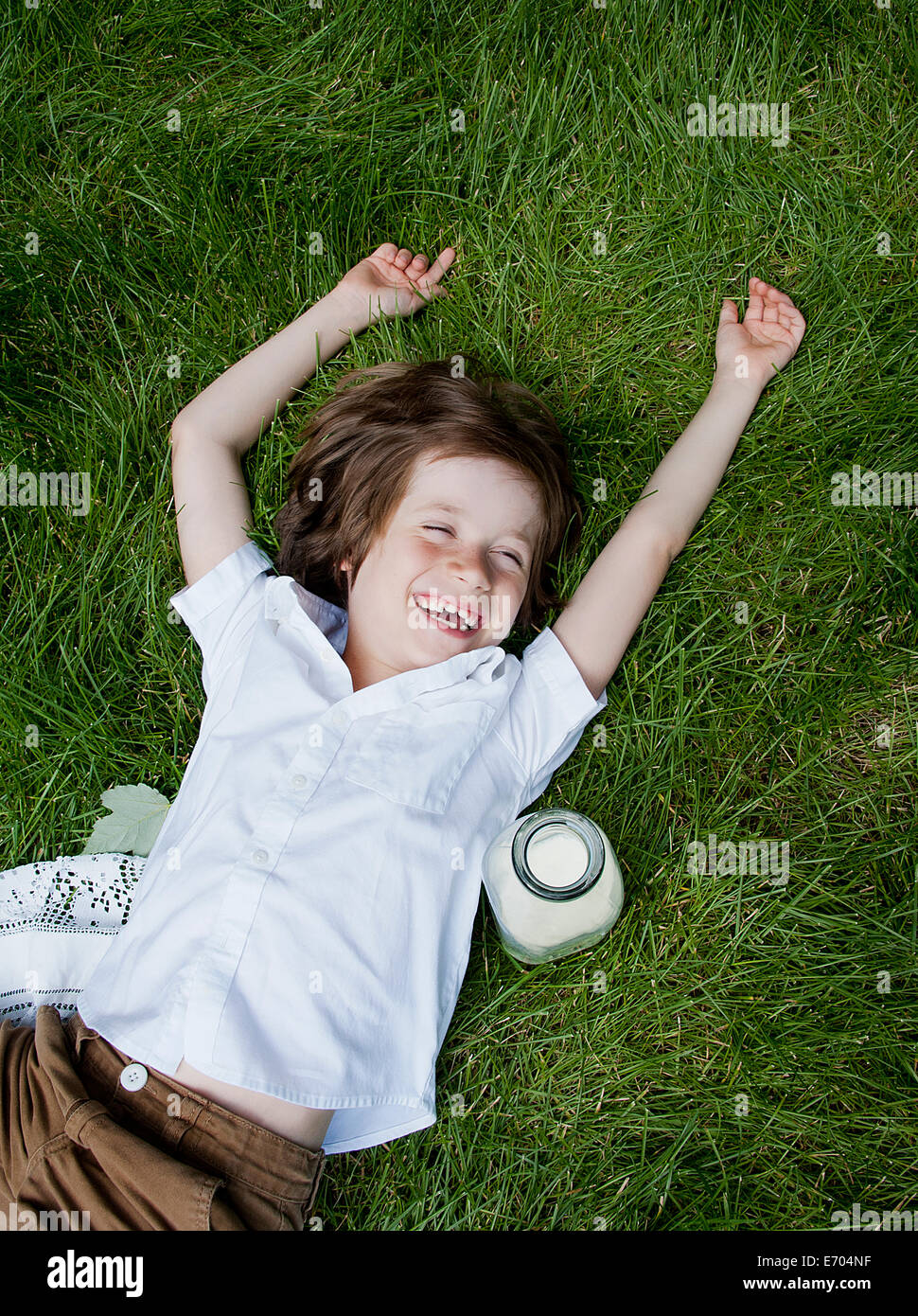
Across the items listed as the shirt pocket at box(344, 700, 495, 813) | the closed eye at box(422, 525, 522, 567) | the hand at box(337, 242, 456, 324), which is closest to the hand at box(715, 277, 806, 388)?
the hand at box(337, 242, 456, 324)

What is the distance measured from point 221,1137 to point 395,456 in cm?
131

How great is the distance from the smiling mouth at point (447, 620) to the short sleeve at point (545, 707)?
187 mm

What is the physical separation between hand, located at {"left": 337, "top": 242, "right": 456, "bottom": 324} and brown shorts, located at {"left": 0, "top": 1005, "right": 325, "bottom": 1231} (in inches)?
66.7

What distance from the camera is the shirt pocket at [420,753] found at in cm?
173

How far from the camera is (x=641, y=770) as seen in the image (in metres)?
2.10

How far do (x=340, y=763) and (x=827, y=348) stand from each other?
157 centimetres

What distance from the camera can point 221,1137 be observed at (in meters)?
1.60

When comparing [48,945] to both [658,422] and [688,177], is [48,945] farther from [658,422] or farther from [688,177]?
[688,177]

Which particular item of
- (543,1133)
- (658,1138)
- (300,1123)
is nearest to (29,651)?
(300,1123)

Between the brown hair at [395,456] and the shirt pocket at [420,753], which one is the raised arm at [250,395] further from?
the shirt pocket at [420,753]

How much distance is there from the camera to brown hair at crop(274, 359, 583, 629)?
6.32 ft

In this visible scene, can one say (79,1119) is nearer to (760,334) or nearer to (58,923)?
(58,923)

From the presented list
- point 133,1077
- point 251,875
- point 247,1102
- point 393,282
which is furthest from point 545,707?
point 393,282

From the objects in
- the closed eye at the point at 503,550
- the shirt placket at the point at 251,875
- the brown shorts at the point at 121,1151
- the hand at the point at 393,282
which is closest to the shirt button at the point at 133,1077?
the brown shorts at the point at 121,1151
